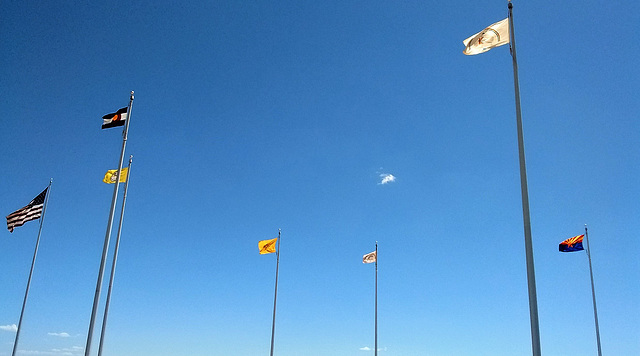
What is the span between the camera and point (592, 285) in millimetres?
37969

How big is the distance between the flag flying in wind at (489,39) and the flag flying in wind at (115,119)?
45.3 ft

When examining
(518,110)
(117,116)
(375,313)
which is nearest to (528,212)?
(518,110)

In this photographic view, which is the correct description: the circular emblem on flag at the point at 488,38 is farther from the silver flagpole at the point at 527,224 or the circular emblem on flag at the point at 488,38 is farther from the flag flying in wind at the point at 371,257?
the flag flying in wind at the point at 371,257

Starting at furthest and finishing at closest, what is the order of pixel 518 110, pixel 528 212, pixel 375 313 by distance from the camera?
1. pixel 375 313
2. pixel 518 110
3. pixel 528 212

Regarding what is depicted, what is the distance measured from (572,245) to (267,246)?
69.9 ft

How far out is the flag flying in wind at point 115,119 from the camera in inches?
888

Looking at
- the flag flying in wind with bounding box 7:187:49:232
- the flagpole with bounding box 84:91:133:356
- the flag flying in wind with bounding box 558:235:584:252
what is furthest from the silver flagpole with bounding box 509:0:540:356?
the flag flying in wind with bounding box 7:187:49:232

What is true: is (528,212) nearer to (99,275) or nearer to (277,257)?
(99,275)

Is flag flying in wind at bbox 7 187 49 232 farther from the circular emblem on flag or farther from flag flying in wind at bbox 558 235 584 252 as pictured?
flag flying in wind at bbox 558 235 584 252

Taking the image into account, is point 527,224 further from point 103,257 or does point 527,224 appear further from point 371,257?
point 371,257

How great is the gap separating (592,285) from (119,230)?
31.4 metres

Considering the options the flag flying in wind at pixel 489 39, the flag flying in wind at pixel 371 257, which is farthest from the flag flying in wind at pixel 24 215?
the flag flying in wind at pixel 489 39

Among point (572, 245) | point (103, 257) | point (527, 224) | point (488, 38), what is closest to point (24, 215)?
Answer: point (103, 257)

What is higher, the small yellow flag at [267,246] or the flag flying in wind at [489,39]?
the flag flying in wind at [489,39]
